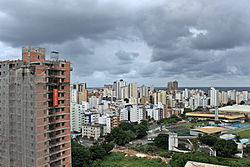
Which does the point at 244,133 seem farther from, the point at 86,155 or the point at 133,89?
the point at 133,89

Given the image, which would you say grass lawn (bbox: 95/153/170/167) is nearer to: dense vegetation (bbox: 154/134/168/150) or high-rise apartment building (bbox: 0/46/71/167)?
dense vegetation (bbox: 154/134/168/150)

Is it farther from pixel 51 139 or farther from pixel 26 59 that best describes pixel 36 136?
pixel 26 59

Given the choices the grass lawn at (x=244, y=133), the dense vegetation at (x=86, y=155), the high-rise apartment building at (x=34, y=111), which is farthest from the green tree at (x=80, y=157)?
the grass lawn at (x=244, y=133)

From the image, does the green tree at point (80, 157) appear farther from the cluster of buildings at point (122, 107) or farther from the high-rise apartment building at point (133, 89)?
the high-rise apartment building at point (133, 89)

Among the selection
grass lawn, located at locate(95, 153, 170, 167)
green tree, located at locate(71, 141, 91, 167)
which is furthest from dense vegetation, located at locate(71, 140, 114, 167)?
grass lawn, located at locate(95, 153, 170, 167)

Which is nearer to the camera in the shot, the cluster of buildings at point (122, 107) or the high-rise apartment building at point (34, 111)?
the high-rise apartment building at point (34, 111)

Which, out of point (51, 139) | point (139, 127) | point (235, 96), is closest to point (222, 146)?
point (139, 127)

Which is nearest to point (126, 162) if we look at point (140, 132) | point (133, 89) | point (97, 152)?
point (97, 152)
